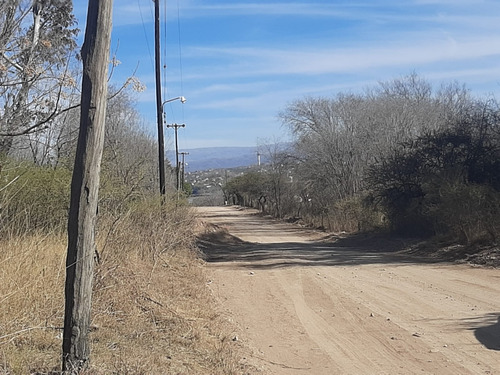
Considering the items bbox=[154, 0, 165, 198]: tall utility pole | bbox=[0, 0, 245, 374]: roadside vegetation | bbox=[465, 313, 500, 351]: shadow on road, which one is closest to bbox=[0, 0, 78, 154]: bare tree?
bbox=[0, 0, 245, 374]: roadside vegetation

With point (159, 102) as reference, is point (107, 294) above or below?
below

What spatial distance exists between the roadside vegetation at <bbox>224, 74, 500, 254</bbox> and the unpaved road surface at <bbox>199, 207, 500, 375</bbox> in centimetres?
395

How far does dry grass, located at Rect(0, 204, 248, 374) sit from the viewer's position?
256 inches

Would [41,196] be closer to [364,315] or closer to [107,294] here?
[107,294]

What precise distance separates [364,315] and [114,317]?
14.5ft

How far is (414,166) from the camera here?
26484 mm

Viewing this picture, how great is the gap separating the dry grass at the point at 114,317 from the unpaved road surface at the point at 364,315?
2.27 feet

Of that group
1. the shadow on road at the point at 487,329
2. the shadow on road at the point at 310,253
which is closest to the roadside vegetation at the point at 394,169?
the shadow on road at the point at 310,253

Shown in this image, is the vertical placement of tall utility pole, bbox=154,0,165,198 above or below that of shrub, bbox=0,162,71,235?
above

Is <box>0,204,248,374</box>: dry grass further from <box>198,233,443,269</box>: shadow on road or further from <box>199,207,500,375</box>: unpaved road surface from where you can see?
<box>198,233,443,269</box>: shadow on road

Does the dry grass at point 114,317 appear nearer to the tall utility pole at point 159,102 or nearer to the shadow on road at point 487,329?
the shadow on road at point 487,329

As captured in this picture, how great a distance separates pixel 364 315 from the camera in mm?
10664

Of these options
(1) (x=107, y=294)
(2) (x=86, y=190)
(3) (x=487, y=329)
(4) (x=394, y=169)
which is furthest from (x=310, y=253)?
(2) (x=86, y=190)

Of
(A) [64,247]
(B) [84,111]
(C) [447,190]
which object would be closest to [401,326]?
(A) [64,247]
